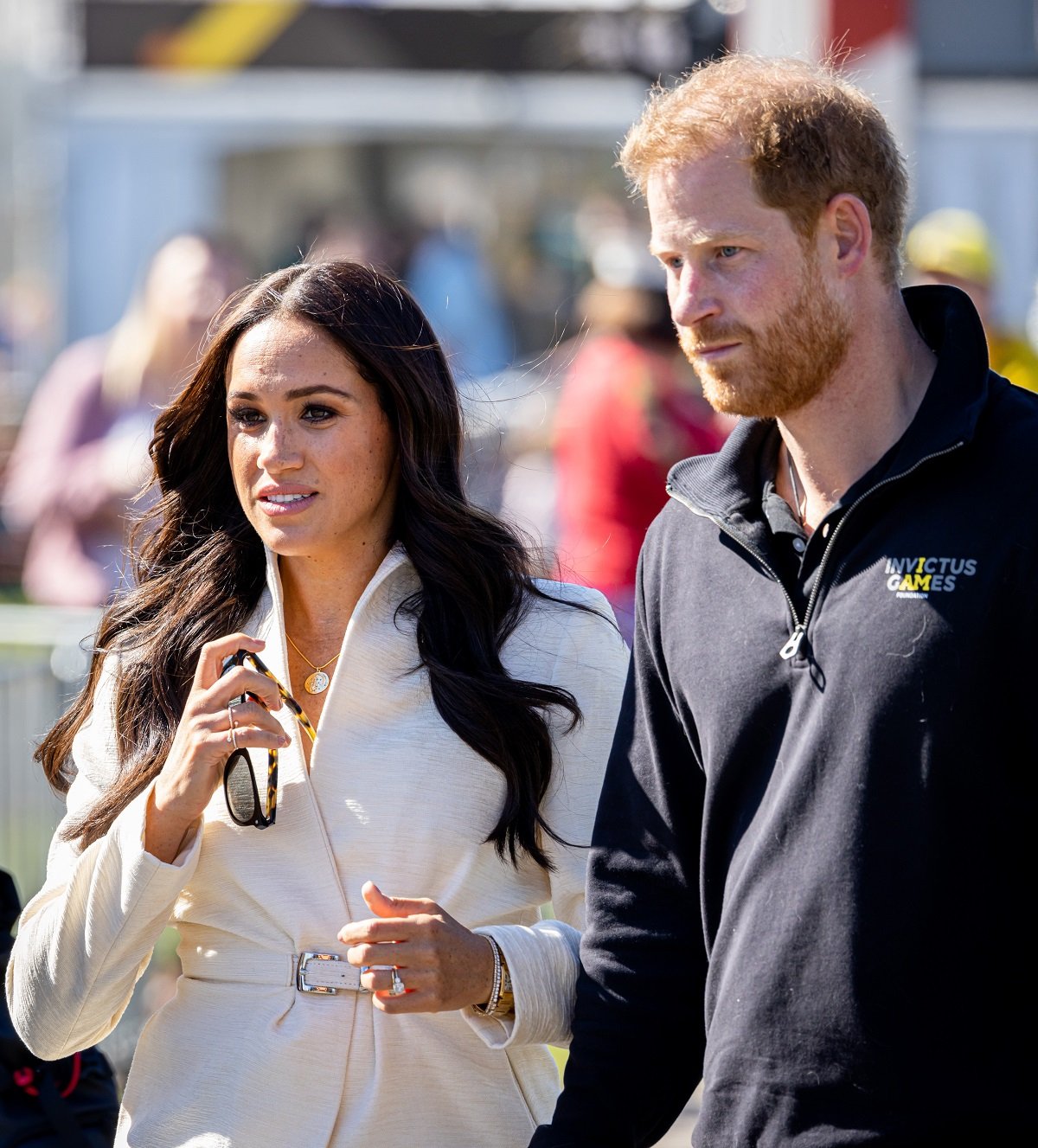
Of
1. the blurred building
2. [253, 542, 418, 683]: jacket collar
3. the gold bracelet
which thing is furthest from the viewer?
the blurred building

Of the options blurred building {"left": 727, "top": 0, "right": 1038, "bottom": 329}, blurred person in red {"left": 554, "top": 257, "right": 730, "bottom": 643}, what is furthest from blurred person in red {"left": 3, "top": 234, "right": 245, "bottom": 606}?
blurred building {"left": 727, "top": 0, "right": 1038, "bottom": 329}

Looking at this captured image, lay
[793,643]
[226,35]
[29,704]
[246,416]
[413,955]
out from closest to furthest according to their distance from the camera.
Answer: [793,643]
[413,955]
[246,416]
[29,704]
[226,35]

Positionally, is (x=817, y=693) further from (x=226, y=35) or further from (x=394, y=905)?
(x=226, y=35)

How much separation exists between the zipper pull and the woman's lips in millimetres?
903

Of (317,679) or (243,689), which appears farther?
(317,679)

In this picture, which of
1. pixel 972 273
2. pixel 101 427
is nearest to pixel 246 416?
pixel 101 427

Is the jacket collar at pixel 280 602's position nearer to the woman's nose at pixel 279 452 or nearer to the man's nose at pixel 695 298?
the woman's nose at pixel 279 452

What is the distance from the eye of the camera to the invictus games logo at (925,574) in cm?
231

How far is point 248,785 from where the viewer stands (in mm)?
2822

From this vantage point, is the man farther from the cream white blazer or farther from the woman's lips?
the woman's lips

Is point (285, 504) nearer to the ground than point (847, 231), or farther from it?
nearer to the ground

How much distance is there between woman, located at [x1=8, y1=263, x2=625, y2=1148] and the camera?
2822mm

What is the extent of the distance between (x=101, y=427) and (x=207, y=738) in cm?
421

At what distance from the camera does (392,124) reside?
13.0m
